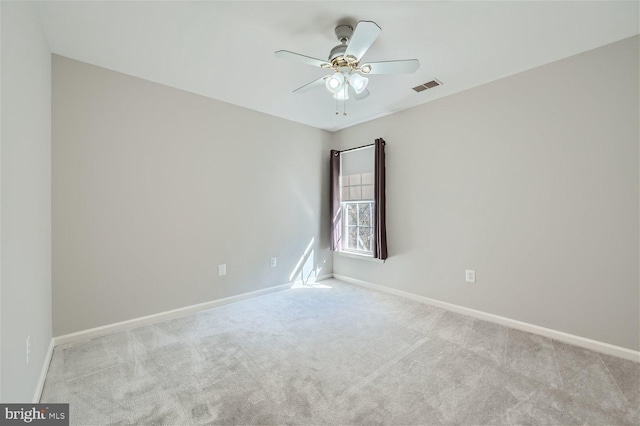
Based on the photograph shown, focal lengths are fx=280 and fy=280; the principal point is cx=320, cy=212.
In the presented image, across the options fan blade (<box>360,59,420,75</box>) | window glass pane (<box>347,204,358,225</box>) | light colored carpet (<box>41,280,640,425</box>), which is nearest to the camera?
light colored carpet (<box>41,280,640,425</box>)

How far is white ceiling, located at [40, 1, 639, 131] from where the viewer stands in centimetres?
189

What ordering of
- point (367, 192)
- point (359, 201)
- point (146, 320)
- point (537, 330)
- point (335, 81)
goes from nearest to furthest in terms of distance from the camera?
point (335, 81), point (537, 330), point (146, 320), point (367, 192), point (359, 201)

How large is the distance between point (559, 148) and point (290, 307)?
313cm

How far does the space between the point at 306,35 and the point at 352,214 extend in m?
2.78

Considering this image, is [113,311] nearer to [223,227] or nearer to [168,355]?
[168,355]

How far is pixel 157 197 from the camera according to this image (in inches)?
115

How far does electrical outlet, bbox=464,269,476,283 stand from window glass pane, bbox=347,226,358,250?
1.70m

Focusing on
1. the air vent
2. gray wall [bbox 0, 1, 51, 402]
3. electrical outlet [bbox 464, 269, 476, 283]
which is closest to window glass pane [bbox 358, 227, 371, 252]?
electrical outlet [bbox 464, 269, 476, 283]

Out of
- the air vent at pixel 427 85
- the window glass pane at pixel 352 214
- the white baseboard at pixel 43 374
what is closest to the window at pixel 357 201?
the window glass pane at pixel 352 214

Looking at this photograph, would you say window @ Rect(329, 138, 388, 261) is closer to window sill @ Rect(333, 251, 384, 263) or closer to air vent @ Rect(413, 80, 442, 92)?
window sill @ Rect(333, 251, 384, 263)

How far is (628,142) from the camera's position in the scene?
7.16ft

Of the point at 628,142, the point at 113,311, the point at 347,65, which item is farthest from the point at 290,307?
the point at 628,142


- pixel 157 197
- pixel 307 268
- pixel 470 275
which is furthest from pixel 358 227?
pixel 157 197

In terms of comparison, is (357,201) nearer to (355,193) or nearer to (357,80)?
(355,193)
